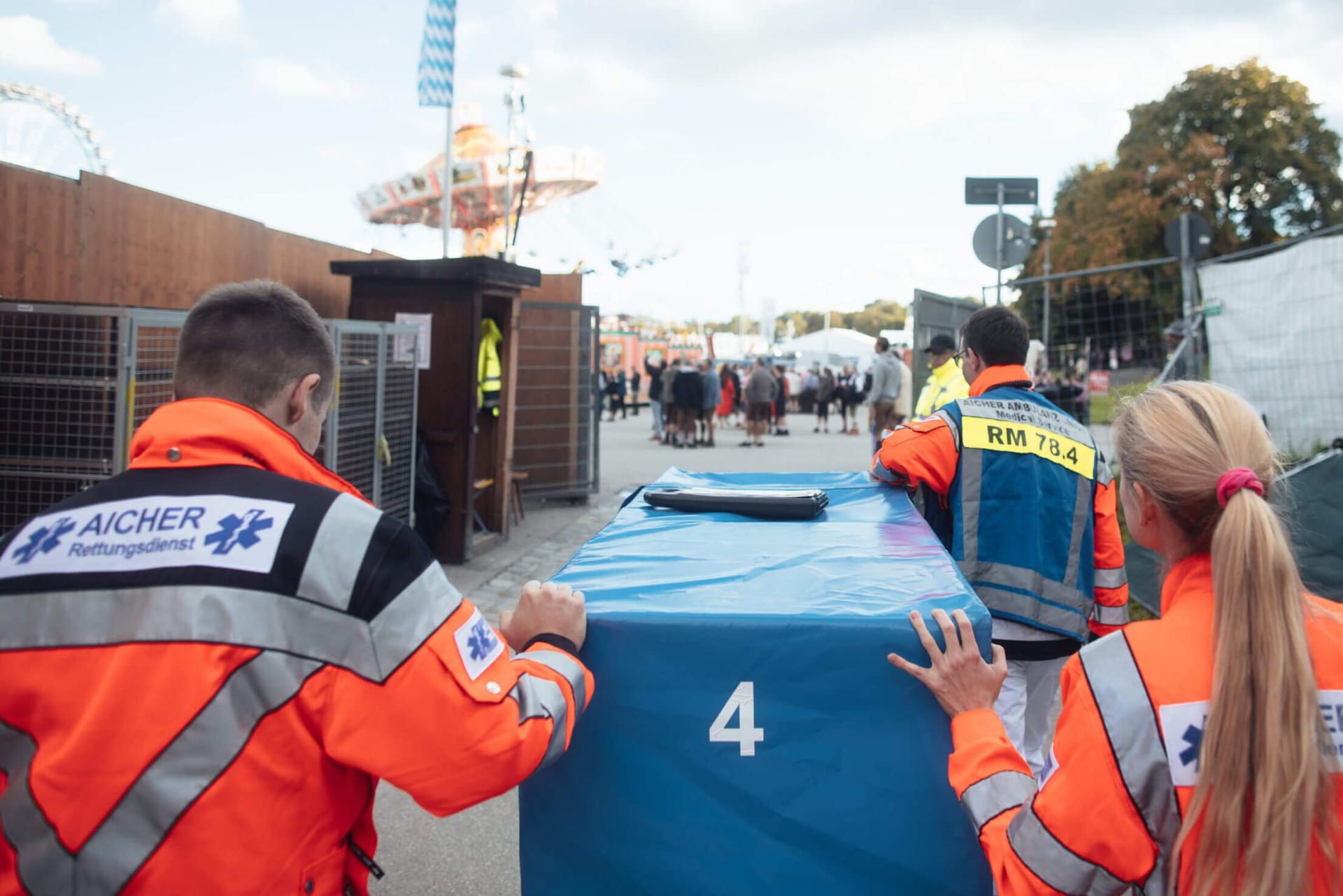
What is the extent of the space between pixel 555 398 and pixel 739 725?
10.3m

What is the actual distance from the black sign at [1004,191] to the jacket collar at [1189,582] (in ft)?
26.0

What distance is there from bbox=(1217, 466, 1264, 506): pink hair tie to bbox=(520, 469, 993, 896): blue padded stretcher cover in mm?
424

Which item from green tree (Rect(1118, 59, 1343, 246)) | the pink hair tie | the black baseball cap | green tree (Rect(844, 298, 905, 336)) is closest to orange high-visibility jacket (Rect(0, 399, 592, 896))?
the pink hair tie

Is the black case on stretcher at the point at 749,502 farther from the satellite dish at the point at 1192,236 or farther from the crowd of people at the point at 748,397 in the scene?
the satellite dish at the point at 1192,236

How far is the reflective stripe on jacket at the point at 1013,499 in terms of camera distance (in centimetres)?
302

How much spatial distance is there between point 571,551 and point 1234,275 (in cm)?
622

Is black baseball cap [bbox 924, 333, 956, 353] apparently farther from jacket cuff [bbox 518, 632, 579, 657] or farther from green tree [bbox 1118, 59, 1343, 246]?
green tree [bbox 1118, 59, 1343, 246]

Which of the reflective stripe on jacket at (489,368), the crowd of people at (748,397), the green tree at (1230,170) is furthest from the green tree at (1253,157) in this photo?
the reflective stripe on jacket at (489,368)

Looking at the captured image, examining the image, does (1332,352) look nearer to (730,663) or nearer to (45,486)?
(730,663)

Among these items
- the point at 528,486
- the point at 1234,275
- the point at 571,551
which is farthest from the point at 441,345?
the point at 1234,275

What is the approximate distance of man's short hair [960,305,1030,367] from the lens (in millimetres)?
3391

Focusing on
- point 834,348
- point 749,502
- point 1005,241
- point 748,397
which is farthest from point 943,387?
point 834,348

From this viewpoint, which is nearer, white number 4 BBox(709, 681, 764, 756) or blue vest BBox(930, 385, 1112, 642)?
white number 4 BBox(709, 681, 764, 756)

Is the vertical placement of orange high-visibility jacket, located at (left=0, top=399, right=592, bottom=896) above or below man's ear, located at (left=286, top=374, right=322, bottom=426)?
below
